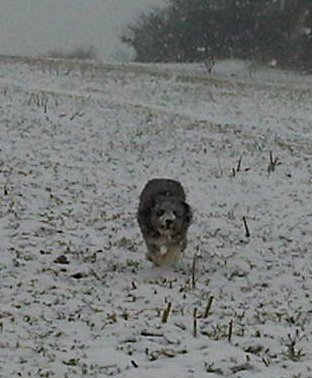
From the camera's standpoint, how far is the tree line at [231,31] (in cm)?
5378

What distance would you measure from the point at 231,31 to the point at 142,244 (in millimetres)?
45468

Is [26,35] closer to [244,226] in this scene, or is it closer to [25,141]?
[25,141]

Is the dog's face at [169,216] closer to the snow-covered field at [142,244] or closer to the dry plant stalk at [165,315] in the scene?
the snow-covered field at [142,244]

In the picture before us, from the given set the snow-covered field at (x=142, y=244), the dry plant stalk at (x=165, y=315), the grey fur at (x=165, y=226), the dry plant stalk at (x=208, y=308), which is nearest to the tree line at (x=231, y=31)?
the snow-covered field at (x=142, y=244)

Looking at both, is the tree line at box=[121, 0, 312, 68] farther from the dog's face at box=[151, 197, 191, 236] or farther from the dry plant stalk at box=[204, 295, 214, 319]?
the dry plant stalk at box=[204, 295, 214, 319]

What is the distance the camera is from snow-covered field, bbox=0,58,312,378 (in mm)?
8555

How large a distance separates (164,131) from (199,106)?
7.58 metres

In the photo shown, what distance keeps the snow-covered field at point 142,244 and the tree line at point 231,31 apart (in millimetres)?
23150

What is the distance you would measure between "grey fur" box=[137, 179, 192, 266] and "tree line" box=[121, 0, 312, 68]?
137 ft

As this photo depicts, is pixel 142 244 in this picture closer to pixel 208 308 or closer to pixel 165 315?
pixel 208 308

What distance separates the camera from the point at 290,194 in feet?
59.9

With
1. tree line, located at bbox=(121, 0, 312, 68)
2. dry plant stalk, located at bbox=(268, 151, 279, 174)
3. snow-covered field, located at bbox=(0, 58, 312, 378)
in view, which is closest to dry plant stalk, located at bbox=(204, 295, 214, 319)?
snow-covered field, located at bbox=(0, 58, 312, 378)

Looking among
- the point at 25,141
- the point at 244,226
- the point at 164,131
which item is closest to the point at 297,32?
the point at 164,131

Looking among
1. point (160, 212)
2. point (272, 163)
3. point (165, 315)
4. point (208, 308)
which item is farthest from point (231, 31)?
point (165, 315)
